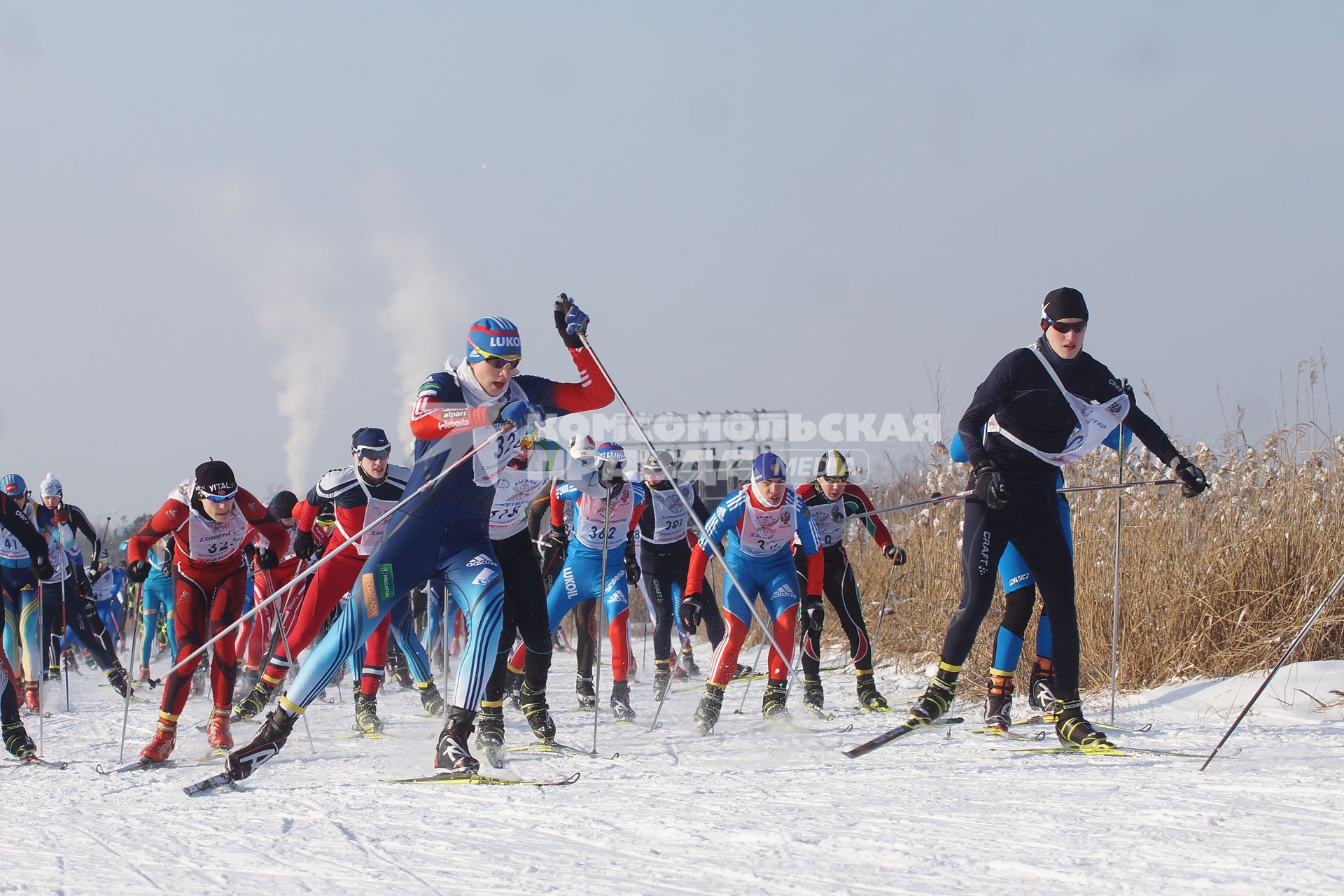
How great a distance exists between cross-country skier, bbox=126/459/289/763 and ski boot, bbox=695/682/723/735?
2845 millimetres

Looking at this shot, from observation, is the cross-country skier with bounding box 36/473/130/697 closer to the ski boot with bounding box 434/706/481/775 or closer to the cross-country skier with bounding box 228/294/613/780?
the cross-country skier with bounding box 228/294/613/780

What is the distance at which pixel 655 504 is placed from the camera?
12.4m

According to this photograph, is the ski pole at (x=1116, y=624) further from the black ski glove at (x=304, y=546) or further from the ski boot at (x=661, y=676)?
the black ski glove at (x=304, y=546)

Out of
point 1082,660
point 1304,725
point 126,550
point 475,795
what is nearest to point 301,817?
point 475,795

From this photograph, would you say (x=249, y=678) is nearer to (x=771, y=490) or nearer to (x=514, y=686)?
(x=514, y=686)

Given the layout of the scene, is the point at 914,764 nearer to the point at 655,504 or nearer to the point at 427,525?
Result: the point at 427,525

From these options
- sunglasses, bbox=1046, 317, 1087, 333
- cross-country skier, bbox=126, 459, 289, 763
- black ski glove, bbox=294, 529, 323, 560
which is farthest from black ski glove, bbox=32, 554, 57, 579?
sunglasses, bbox=1046, 317, 1087, 333

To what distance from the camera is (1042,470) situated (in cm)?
636

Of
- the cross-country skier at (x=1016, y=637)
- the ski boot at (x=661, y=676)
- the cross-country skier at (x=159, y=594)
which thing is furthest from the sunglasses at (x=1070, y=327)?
the cross-country skier at (x=159, y=594)

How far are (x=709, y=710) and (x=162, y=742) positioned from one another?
129 inches

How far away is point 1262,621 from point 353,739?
5.87 m

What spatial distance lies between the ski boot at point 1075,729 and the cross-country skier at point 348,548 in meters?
4.34

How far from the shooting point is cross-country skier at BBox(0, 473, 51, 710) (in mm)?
9914

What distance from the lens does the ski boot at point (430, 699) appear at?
970 centimetres
